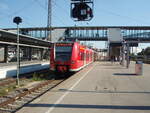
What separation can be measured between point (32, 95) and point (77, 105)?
3847mm

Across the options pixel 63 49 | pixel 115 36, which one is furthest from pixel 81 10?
pixel 115 36

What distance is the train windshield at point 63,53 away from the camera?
19922 mm

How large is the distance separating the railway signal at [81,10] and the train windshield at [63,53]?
6.87 m

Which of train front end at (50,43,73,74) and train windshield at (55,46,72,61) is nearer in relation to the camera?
train front end at (50,43,73,74)

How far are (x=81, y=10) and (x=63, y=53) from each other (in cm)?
737

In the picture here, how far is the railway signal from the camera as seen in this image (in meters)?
13.0

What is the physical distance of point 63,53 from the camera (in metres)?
20.0

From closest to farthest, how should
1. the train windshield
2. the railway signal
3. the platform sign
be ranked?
1. the railway signal
2. the train windshield
3. the platform sign

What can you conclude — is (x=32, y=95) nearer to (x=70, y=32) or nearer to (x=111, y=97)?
→ (x=111, y=97)

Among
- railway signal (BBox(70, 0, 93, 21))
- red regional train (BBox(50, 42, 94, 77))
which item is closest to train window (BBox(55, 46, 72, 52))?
red regional train (BBox(50, 42, 94, 77))

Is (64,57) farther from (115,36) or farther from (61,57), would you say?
(115,36)

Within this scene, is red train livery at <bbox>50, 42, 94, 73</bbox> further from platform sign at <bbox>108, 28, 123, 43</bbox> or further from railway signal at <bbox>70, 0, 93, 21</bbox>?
platform sign at <bbox>108, 28, 123, 43</bbox>

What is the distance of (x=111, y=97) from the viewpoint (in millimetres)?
10273

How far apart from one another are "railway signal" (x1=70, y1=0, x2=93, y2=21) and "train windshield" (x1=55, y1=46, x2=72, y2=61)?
6.87m
